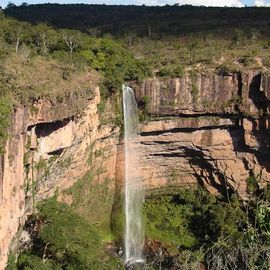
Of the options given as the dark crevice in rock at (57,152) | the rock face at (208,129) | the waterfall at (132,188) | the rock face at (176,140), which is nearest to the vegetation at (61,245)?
the rock face at (176,140)

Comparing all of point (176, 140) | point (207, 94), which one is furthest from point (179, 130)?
point (207, 94)

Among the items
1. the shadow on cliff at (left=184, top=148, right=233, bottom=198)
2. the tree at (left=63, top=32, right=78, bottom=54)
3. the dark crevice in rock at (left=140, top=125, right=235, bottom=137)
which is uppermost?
the tree at (left=63, top=32, right=78, bottom=54)

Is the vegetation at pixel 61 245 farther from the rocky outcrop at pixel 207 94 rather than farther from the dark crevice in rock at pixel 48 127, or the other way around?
the rocky outcrop at pixel 207 94

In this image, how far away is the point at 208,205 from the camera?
2775cm

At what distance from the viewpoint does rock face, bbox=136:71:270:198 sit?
2527cm

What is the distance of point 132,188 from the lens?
2706 centimetres

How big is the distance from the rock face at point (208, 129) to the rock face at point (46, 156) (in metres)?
2.51

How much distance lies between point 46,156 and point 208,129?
9783mm

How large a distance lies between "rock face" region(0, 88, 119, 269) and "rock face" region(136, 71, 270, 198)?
8.22 feet

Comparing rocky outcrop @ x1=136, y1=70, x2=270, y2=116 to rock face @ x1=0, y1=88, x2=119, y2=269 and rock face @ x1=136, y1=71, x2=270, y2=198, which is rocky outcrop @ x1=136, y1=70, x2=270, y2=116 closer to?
rock face @ x1=136, y1=71, x2=270, y2=198

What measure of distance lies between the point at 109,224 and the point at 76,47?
9.88m

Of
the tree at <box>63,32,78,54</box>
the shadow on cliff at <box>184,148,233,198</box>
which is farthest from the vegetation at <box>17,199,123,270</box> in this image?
the tree at <box>63,32,78,54</box>

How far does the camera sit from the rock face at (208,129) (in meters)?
25.3

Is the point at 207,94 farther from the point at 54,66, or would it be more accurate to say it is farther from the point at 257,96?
the point at 54,66
